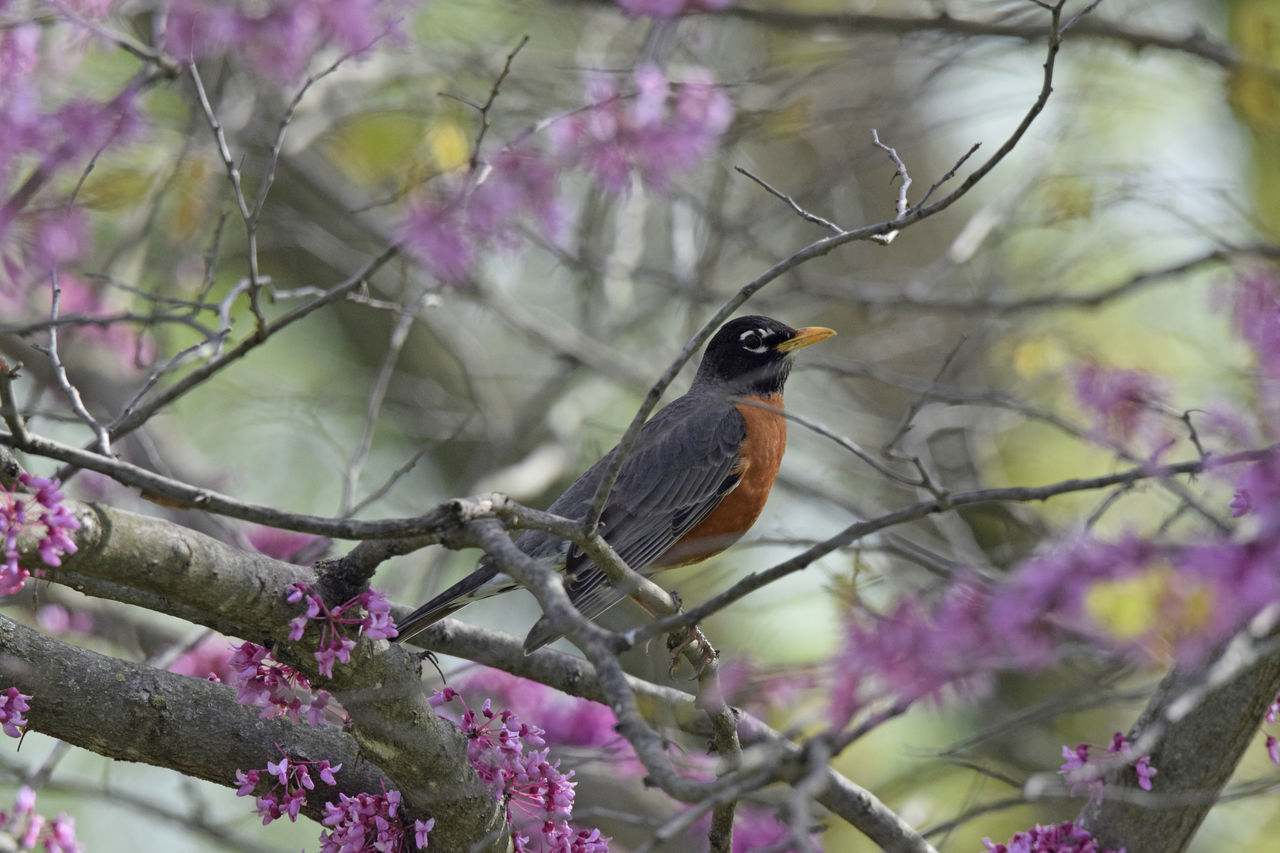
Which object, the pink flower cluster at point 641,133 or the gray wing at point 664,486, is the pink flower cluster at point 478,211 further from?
the gray wing at point 664,486

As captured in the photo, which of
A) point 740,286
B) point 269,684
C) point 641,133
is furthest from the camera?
point 740,286

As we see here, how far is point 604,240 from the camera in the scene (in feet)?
24.2

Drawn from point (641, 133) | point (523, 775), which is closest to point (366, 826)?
point (523, 775)

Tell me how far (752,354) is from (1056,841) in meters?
2.94

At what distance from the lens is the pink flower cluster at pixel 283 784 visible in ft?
8.54

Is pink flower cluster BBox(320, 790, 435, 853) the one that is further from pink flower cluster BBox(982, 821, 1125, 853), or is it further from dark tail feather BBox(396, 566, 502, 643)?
pink flower cluster BBox(982, 821, 1125, 853)

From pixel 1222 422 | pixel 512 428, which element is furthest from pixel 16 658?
pixel 512 428

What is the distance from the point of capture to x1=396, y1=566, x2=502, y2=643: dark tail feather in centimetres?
313

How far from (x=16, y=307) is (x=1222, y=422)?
4.49 meters

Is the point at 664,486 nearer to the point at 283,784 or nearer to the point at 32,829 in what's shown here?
the point at 283,784

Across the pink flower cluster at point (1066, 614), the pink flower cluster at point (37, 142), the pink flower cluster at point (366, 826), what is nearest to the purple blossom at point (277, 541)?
the pink flower cluster at point (37, 142)

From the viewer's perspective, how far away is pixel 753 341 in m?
5.49

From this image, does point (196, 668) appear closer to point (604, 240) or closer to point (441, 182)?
point (441, 182)

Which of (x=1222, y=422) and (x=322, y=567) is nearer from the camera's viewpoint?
(x=322, y=567)
